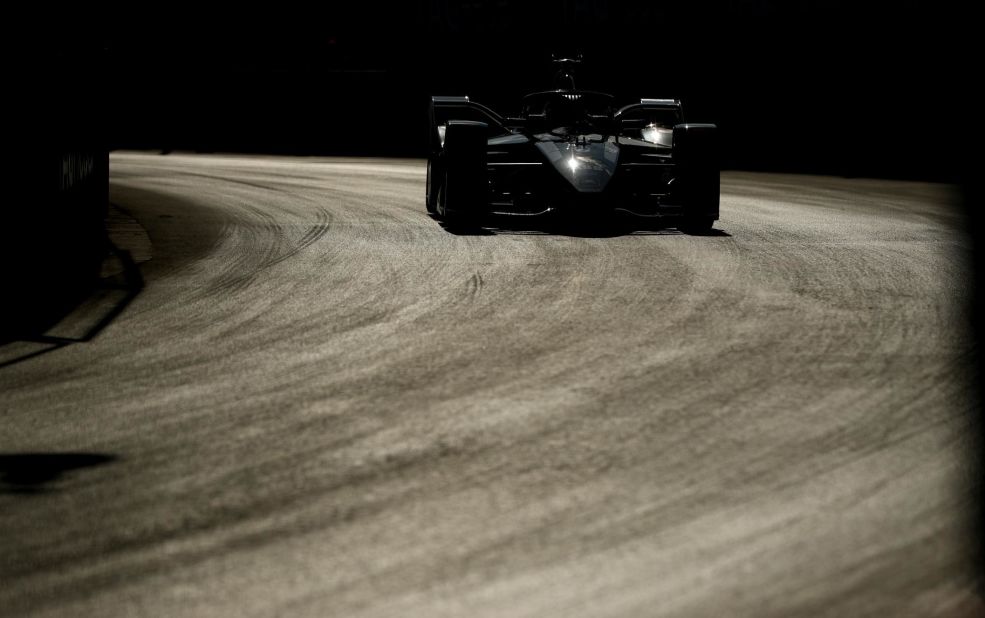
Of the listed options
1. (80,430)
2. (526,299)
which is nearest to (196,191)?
(526,299)

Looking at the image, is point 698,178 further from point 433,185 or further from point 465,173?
point 433,185

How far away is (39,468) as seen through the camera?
5.04 m

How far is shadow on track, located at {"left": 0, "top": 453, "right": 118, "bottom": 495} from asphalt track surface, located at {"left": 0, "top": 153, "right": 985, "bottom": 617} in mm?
15

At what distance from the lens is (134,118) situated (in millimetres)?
29656

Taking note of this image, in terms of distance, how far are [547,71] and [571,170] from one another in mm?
18442

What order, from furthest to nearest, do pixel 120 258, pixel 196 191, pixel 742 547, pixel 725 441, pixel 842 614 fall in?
pixel 196 191 → pixel 120 258 → pixel 725 441 → pixel 742 547 → pixel 842 614

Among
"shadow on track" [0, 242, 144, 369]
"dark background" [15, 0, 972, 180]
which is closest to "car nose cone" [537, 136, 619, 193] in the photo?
"shadow on track" [0, 242, 144, 369]

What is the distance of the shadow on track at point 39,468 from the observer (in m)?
4.80

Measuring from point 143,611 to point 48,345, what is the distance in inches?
156

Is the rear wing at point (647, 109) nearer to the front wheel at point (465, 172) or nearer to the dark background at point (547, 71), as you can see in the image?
the front wheel at point (465, 172)

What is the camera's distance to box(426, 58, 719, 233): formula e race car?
12328mm

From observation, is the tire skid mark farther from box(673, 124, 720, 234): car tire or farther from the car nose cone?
box(673, 124, 720, 234): car tire

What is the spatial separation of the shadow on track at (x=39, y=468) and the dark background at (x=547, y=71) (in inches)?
616

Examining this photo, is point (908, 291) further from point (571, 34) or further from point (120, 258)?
point (571, 34)
